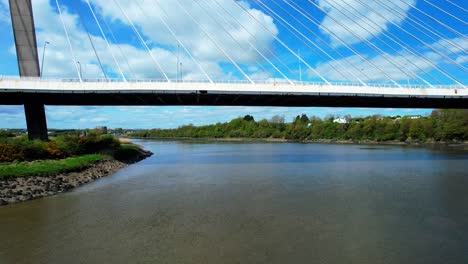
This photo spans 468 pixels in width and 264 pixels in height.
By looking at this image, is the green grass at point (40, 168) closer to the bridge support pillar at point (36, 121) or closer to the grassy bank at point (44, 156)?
the grassy bank at point (44, 156)

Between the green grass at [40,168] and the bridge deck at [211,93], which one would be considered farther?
the bridge deck at [211,93]

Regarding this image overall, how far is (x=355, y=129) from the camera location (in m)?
80.8

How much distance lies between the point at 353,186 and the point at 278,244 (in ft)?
29.3

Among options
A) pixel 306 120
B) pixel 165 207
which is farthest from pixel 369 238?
pixel 306 120

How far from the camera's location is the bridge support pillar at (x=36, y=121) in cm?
2267

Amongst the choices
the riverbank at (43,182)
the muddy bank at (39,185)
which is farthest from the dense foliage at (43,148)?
the muddy bank at (39,185)

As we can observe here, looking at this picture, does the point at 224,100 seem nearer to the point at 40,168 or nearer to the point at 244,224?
the point at 40,168

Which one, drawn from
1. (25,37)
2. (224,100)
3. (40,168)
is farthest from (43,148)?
(224,100)

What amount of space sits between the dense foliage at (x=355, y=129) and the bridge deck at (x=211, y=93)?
140 ft

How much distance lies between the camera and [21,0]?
20750 millimetres

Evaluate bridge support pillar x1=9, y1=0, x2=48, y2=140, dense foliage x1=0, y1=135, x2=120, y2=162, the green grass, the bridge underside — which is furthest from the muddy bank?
bridge support pillar x1=9, y1=0, x2=48, y2=140

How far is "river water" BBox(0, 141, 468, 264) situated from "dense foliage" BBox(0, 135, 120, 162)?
4.65 meters

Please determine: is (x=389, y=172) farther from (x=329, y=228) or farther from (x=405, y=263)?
(x=405, y=263)

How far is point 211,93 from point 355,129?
65.5 metres
